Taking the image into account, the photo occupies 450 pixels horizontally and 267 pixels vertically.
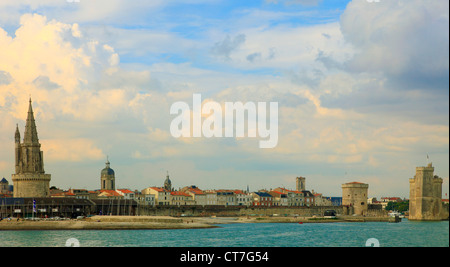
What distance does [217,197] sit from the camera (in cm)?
12900

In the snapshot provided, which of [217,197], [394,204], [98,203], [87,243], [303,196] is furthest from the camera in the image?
[394,204]

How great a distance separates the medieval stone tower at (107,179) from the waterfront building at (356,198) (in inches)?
1944

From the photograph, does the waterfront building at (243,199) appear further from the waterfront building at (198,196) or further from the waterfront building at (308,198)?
the waterfront building at (308,198)

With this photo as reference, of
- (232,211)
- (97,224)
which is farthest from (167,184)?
(97,224)

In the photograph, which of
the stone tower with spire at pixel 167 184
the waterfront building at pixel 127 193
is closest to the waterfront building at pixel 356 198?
the waterfront building at pixel 127 193

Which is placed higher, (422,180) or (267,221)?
(422,180)

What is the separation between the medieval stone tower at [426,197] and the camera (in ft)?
326

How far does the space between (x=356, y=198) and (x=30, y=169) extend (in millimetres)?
61250
